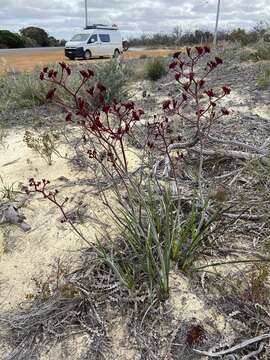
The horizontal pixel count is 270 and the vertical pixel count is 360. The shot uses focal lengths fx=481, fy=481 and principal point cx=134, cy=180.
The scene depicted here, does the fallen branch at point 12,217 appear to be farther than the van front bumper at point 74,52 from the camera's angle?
No

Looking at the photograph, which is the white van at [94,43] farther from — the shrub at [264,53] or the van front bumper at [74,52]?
the shrub at [264,53]

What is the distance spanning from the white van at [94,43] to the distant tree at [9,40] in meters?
12.8

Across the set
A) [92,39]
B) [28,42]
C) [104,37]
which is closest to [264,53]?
[92,39]

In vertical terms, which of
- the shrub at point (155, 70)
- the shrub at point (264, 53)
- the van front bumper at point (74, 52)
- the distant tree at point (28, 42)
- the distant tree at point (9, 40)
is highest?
the shrub at point (264, 53)

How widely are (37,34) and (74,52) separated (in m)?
24.0

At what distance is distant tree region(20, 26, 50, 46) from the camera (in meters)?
48.2

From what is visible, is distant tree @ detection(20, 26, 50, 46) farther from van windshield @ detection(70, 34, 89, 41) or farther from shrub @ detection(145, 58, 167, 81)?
shrub @ detection(145, 58, 167, 81)

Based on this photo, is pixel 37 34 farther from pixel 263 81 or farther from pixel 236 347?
pixel 236 347

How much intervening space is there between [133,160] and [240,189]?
136 cm

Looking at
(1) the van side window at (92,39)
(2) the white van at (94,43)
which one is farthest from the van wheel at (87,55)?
(1) the van side window at (92,39)

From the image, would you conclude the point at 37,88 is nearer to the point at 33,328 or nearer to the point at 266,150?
the point at 266,150

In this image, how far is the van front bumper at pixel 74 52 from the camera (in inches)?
1061

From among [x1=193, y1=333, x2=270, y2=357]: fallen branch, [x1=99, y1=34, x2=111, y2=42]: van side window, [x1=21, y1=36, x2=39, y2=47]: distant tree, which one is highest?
[x1=193, y1=333, x2=270, y2=357]: fallen branch

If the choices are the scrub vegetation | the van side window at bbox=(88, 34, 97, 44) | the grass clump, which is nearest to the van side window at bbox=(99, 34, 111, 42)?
the van side window at bbox=(88, 34, 97, 44)
